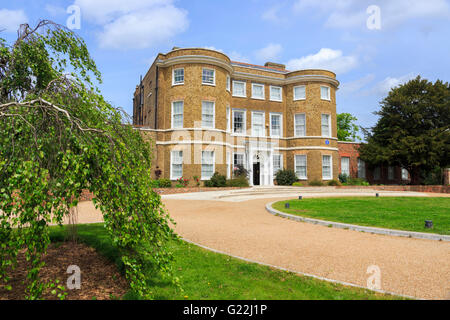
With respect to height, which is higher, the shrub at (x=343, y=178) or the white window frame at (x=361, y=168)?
the white window frame at (x=361, y=168)

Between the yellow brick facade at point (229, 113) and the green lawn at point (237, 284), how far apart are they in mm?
15511

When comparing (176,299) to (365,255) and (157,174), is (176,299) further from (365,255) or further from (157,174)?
(157,174)

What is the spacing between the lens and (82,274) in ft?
13.8

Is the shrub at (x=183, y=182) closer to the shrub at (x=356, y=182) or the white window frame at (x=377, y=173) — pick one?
the shrub at (x=356, y=182)

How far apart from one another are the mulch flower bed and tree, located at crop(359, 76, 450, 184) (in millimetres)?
25590

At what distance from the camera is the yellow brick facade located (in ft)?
66.9

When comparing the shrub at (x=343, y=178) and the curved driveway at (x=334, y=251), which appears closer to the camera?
the curved driveway at (x=334, y=251)

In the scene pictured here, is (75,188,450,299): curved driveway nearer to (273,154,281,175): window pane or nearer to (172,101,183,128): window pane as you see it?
(172,101,183,128): window pane

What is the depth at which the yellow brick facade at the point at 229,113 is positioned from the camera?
20.4 metres

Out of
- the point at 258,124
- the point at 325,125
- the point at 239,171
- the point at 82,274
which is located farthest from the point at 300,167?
the point at 82,274

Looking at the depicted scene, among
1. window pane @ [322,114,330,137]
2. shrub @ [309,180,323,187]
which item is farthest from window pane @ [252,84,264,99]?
shrub @ [309,180,323,187]

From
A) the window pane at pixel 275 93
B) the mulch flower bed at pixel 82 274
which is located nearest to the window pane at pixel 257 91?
the window pane at pixel 275 93

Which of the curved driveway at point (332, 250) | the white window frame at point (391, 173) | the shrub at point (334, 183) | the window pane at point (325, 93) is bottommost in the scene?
the curved driveway at point (332, 250)

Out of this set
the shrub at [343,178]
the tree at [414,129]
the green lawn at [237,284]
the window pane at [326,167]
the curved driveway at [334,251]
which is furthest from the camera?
the shrub at [343,178]
